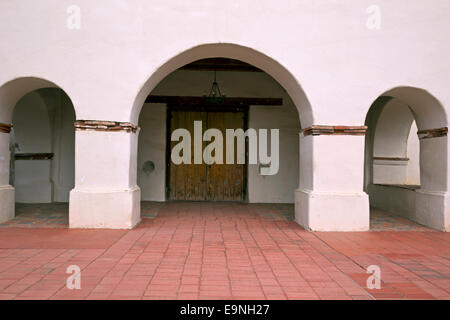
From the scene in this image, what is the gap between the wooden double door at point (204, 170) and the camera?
8.86m

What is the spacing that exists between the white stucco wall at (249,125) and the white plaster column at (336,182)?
10.4ft

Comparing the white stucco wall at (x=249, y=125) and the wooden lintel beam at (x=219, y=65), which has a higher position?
the wooden lintel beam at (x=219, y=65)

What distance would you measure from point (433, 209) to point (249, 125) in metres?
4.55

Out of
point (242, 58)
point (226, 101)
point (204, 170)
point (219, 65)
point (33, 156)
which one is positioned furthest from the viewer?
point (204, 170)

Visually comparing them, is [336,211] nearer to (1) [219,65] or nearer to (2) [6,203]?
(1) [219,65]

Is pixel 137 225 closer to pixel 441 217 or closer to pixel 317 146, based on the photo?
pixel 317 146

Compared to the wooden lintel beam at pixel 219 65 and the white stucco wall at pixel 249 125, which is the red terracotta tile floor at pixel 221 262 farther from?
the wooden lintel beam at pixel 219 65

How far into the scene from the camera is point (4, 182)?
5.90 m

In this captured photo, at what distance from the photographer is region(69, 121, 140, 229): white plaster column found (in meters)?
5.40

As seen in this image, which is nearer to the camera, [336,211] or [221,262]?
[221,262]

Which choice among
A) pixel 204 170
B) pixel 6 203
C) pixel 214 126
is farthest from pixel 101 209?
pixel 214 126

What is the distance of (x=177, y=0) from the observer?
219 inches

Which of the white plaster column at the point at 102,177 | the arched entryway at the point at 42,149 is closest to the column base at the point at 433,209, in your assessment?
the white plaster column at the point at 102,177
